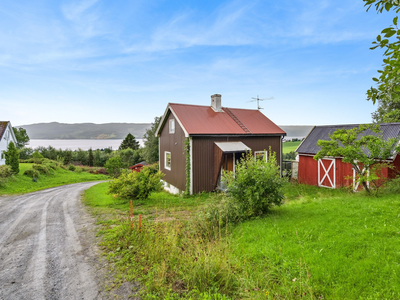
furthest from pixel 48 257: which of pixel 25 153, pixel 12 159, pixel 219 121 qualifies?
pixel 25 153

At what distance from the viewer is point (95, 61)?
2070cm

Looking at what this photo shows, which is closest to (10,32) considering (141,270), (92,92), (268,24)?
(92,92)

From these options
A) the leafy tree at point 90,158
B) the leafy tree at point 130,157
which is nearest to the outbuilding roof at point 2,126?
the leafy tree at point 90,158

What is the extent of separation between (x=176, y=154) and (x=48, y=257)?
10.7 m

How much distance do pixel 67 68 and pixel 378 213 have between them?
83.9 feet

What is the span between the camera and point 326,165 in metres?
14.9

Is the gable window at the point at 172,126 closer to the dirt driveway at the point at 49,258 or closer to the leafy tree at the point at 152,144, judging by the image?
the dirt driveway at the point at 49,258

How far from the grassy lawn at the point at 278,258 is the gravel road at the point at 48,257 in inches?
23.7

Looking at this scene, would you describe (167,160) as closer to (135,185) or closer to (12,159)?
(135,185)

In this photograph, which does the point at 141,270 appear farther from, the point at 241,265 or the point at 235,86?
the point at 235,86

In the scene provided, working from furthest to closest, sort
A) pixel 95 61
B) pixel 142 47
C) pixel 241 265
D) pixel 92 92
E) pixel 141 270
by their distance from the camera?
pixel 92 92, pixel 95 61, pixel 142 47, pixel 141 270, pixel 241 265

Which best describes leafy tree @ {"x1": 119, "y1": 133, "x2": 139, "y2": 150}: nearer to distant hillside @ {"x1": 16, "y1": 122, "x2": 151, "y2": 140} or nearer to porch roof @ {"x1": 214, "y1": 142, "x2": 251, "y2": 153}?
porch roof @ {"x1": 214, "y1": 142, "x2": 251, "y2": 153}

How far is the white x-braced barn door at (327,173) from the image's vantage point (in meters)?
14.4

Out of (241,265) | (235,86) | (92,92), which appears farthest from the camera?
(92,92)
